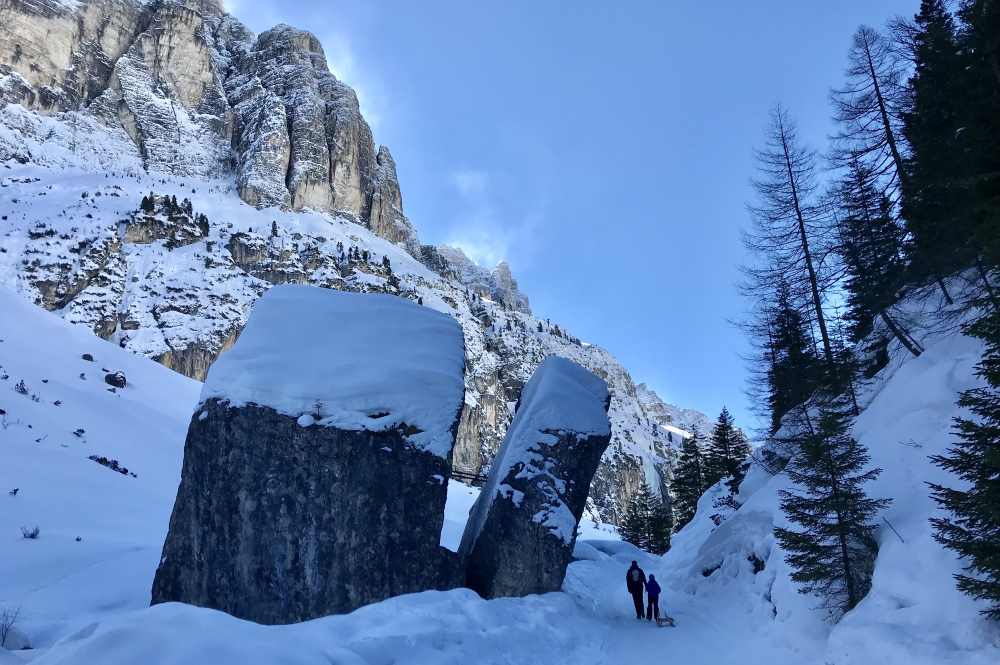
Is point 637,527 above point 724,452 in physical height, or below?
below

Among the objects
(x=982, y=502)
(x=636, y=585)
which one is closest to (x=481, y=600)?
(x=636, y=585)

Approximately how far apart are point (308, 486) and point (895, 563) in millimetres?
8616

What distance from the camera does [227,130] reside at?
10488 centimetres

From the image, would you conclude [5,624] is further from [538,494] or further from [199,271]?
[199,271]

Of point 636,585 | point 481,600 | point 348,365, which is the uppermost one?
point 348,365

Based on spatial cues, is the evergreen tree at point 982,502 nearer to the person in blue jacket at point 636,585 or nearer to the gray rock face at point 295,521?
the person in blue jacket at point 636,585

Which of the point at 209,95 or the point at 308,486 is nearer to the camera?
the point at 308,486

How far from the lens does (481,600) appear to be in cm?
862

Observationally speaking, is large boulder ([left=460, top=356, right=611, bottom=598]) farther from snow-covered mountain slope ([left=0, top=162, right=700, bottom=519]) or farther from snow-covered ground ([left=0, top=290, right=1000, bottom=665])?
snow-covered mountain slope ([left=0, top=162, right=700, bottom=519])

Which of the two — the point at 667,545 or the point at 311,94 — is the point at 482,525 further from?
the point at 311,94

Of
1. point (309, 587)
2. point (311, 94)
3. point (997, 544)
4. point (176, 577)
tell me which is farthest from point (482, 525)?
point (311, 94)

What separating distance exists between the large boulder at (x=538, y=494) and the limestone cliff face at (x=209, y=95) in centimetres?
9601

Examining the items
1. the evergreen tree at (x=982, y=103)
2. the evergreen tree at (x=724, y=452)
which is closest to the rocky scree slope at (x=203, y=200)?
the evergreen tree at (x=724, y=452)

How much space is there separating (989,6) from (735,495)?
18.2 meters
